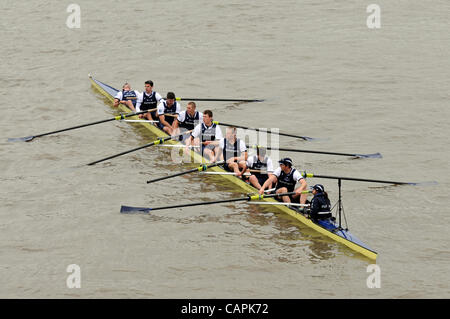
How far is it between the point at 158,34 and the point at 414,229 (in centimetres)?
2103

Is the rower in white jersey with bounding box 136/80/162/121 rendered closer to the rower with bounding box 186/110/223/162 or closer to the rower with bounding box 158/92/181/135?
the rower with bounding box 158/92/181/135

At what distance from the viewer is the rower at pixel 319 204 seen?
15.0 meters

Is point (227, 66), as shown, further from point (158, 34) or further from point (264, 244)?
point (264, 244)

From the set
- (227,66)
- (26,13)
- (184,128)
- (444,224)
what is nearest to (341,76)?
(227,66)

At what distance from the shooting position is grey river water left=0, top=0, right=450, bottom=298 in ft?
45.6

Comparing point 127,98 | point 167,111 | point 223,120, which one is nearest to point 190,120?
point 167,111

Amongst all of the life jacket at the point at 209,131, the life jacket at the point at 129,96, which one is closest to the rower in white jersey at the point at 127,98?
the life jacket at the point at 129,96

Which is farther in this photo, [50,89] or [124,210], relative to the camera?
[50,89]

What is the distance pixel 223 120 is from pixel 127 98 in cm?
354

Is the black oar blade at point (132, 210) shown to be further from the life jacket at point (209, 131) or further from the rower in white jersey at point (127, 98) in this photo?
the rower in white jersey at point (127, 98)

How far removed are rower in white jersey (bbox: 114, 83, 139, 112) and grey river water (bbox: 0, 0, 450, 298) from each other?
1.20 meters

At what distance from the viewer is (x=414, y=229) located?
51.1 ft

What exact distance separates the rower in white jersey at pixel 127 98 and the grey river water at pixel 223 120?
3.95 feet

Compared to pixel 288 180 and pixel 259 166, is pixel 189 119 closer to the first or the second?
pixel 259 166
